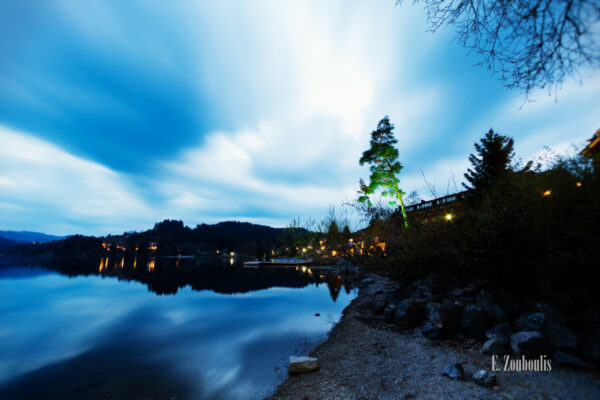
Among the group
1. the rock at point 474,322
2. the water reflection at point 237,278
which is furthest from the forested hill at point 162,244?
the rock at point 474,322

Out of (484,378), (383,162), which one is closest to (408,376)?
(484,378)

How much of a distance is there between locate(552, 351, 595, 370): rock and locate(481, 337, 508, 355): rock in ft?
4.01

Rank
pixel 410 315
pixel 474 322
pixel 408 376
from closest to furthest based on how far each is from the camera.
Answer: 1. pixel 408 376
2. pixel 474 322
3. pixel 410 315

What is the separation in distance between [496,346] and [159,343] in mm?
11619

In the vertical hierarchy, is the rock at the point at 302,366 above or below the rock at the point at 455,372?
below

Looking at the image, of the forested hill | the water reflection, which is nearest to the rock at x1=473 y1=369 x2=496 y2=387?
the water reflection

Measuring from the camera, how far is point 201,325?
12.0 metres

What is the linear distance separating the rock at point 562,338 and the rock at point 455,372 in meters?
1.58

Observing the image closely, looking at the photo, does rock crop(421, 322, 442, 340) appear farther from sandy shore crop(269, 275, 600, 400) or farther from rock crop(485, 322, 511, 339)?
rock crop(485, 322, 511, 339)

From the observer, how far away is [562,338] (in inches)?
131

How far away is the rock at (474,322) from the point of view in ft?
19.1

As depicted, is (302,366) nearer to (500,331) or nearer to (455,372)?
(455,372)

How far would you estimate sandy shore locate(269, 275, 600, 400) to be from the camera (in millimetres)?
3147

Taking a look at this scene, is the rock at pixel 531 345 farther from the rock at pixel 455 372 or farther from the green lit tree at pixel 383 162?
the green lit tree at pixel 383 162
